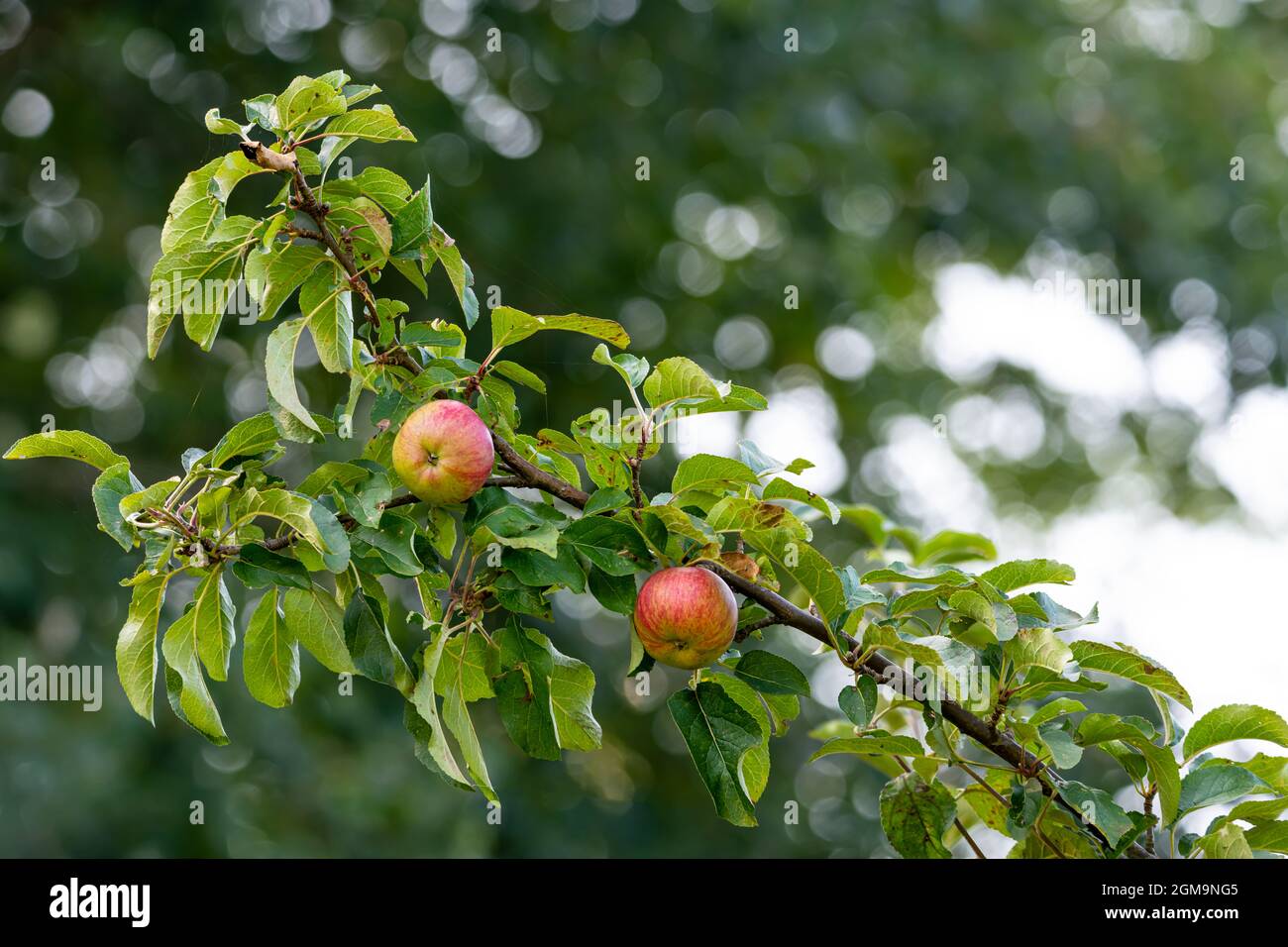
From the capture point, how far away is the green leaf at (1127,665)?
876 millimetres

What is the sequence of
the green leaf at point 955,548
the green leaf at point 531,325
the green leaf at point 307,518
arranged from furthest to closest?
1. the green leaf at point 955,548
2. the green leaf at point 531,325
3. the green leaf at point 307,518

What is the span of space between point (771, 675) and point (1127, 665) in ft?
0.88

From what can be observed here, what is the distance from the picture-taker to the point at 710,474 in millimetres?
886

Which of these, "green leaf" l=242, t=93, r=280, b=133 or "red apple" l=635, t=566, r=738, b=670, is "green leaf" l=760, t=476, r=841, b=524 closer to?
"red apple" l=635, t=566, r=738, b=670

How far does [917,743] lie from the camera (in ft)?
2.91

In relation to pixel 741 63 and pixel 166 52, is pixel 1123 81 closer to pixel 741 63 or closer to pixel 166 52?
pixel 741 63

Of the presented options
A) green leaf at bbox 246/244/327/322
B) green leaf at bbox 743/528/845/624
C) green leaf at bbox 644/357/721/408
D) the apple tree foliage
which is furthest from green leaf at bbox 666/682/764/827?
green leaf at bbox 246/244/327/322

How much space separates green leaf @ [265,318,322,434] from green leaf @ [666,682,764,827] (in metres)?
0.34

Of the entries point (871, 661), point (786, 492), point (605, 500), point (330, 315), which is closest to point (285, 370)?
point (330, 315)

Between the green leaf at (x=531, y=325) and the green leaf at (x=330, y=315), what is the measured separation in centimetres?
11

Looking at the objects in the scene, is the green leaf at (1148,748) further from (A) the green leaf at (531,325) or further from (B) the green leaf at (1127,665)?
(A) the green leaf at (531,325)

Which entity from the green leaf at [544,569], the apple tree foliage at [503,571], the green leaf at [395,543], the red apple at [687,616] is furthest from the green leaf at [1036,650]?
the green leaf at [395,543]

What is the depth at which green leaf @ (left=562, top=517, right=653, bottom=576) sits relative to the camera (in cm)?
85

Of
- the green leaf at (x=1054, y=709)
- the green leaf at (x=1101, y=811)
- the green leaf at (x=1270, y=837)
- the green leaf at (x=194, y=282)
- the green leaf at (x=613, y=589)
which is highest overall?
the green leaf at (x=194, y=282)
